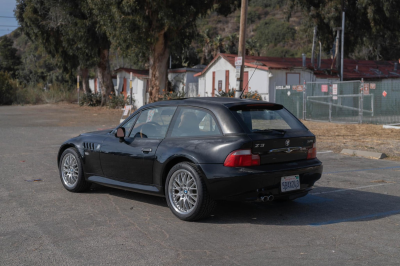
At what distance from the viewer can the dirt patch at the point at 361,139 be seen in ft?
44.1

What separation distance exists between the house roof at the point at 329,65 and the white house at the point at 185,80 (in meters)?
1.80

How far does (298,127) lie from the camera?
21.1 ft

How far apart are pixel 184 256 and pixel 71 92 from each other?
49638mm

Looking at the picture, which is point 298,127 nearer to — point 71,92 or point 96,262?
point 96,262

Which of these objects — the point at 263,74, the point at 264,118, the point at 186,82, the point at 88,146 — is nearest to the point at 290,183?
the point at 264,118

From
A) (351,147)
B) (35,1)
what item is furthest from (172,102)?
(35,1)

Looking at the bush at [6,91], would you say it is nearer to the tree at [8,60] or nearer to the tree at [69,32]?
the tree at [69,32]

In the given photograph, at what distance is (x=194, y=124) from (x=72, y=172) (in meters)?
2.53

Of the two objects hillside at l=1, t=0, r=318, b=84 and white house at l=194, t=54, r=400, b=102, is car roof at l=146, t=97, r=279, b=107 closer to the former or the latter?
white house at l=194, t=54, r=400, b=102

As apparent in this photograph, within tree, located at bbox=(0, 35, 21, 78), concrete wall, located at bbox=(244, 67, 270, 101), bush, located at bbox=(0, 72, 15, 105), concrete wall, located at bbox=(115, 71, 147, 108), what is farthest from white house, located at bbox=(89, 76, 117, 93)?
tree, located at bbox=(0, 35, 21, 78)

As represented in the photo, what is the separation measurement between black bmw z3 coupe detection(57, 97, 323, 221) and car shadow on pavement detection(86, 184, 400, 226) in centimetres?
29

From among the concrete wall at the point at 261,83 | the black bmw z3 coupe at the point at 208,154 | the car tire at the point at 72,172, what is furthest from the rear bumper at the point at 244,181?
the concrete wall at the point at 261,83

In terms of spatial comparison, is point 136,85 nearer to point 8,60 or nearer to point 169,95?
point 169,95

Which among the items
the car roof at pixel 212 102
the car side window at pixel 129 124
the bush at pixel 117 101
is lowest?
the car side window at pixel 129 124
